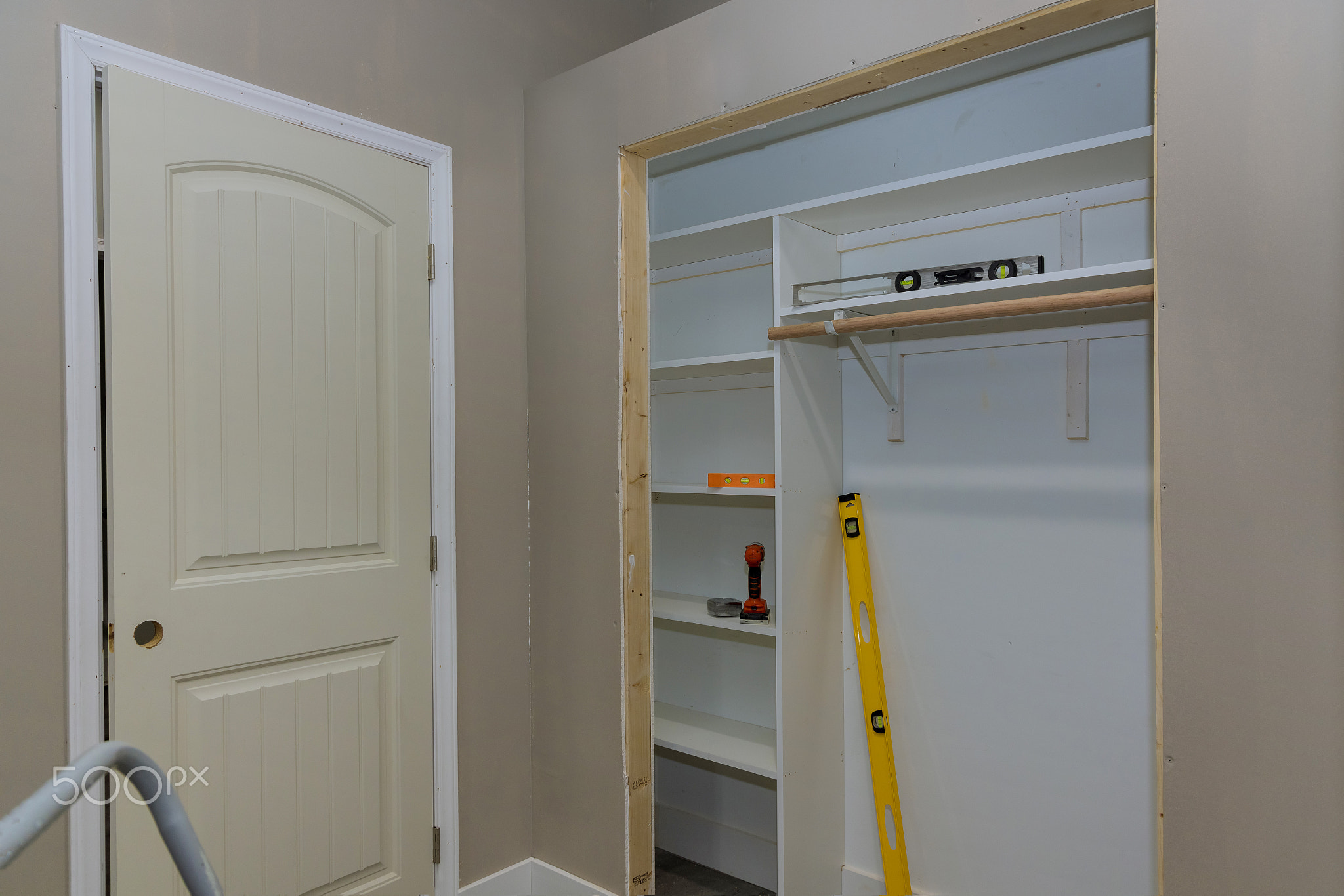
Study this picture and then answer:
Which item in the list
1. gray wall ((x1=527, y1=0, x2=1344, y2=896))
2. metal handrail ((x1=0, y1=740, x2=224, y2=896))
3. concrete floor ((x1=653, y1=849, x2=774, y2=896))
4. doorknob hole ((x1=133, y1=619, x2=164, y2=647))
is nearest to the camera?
metal handrail ((x1=0, y1=740, x2=224, y2=896))

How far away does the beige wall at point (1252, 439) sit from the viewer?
1358 millimetres

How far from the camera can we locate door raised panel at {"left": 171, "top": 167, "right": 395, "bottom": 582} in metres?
1.84

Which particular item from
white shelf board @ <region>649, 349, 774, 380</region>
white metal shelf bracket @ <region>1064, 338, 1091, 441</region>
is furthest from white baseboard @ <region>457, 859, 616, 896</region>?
white metal shelf bracket @ <region>1064, 338, 1091, 441</region>

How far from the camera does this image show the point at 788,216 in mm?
2424

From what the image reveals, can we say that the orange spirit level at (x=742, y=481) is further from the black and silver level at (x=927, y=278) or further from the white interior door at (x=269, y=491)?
the white interior door at (x=269, y=491)

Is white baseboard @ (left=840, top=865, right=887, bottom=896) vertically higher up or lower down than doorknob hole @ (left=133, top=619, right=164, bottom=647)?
lower down

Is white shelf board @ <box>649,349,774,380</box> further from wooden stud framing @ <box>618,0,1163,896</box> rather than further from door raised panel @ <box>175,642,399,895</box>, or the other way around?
door raised panel @ <box>175,642,399,895</box>

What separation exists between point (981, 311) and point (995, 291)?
261 millimetres

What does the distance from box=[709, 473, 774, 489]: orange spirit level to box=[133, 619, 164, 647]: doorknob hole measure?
4.69ft

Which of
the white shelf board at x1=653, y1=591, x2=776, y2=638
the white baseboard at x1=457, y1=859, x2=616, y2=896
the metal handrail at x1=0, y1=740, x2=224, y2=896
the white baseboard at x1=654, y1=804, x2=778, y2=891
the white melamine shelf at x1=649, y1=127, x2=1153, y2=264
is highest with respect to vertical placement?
the white melamine shelf at x1=649, y1=127, x2=1153, y2=264

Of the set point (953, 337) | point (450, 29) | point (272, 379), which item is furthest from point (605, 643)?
point (450, 29)

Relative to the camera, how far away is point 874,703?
7.97ft

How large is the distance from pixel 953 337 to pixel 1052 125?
0.61 metres

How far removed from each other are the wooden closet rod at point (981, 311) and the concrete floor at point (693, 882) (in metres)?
1.73
